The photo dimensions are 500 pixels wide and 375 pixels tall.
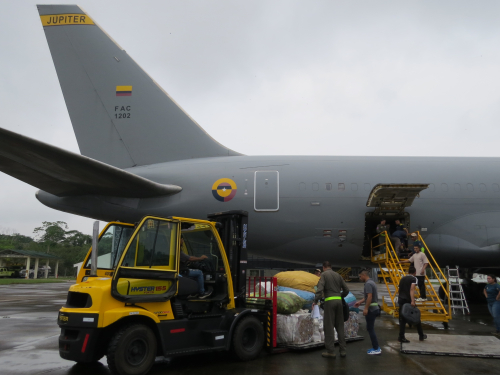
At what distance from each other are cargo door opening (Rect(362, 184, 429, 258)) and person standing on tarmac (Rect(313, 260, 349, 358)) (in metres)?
4.60

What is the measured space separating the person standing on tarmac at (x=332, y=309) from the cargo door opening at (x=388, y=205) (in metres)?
4.60

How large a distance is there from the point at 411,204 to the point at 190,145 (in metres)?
7.25

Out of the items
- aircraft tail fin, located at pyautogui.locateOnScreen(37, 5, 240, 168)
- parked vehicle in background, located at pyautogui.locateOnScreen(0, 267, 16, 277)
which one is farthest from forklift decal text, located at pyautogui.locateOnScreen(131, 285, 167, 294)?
parked vehicle in background, located at pyautogui.locateOnScreen(0, 267, 16, 277)

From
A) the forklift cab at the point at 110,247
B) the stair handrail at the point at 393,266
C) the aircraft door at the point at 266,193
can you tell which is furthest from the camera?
the aircraft door at the point at 266,193

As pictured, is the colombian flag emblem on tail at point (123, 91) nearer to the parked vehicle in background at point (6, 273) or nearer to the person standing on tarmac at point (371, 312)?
the person standing on tarmac at point (371, 312)

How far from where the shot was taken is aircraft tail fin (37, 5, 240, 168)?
42.4ft

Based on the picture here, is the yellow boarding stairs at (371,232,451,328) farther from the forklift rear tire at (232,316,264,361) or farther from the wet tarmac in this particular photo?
the forklift rear tire at (232,316,264,361)

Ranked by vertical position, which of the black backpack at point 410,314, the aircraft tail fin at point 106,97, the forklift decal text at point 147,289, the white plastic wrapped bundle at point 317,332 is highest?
the aircraft tail fin at point 106,97

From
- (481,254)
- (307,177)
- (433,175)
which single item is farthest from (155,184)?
(481,254)

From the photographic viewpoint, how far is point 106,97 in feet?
42.6

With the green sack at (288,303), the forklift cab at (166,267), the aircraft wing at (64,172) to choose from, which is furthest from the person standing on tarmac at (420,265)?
the aircraft wing at (64,172)

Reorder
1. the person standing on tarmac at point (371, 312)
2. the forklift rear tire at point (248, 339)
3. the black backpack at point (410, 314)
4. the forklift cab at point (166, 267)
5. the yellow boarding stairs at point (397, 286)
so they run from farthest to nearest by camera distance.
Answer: the yellow boarding stairs at point (397, 286) → the black backpack at point (410, 314) → the person standing on tarmac at point (371, 312) → the forklift rear tire at point (248, 339) → the forklift cab at point (166, 267)

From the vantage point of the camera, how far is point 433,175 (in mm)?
12555

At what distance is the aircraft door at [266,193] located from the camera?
39.4 feet
